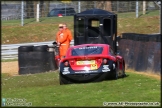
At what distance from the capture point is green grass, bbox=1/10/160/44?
34750 millimetres

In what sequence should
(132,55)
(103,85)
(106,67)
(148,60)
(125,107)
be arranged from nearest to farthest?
(125,107) → (103,85) → (106,67) → (148,60) → (132,55)

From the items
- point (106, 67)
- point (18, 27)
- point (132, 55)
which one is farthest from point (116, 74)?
point (18, 27)

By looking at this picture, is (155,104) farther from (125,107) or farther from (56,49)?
(56,49)

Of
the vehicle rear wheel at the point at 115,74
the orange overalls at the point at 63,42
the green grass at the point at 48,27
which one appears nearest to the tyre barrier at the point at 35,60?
the orange overalls at the point at 63,42

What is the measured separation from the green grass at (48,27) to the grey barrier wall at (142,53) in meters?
13.5

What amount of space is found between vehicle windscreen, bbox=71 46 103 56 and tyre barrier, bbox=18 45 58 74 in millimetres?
5386

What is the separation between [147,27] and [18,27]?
27.5 feet

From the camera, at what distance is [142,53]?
18766mm

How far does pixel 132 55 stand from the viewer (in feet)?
65.7

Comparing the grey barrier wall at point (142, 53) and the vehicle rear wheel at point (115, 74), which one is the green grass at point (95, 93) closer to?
the vehicle rear wheel at point (115, 74)

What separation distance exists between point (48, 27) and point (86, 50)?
20550mm

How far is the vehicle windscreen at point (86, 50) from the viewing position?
15961 mm

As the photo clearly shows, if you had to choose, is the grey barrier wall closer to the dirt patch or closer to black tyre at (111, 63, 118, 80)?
black tyre at (111, 63, 118, 80)

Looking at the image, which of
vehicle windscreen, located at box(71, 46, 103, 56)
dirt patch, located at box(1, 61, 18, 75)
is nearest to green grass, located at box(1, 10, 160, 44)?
dirt patch, located at box(1, 61, 18, 75)
